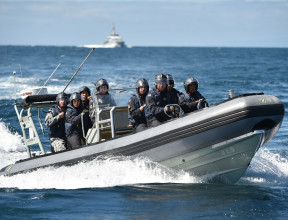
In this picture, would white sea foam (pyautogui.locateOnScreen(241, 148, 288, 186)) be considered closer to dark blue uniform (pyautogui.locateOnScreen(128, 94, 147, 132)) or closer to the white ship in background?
dark blue uniform (pyautogui.locateOnScreen(128, 94, 147, 132))

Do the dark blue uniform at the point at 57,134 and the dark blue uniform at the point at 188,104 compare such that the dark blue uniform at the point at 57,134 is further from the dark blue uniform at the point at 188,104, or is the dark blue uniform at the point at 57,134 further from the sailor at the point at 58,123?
the dark blue uniform at the point at 188,104

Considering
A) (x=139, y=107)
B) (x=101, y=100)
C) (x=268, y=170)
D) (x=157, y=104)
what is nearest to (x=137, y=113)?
(x=139, y=107)

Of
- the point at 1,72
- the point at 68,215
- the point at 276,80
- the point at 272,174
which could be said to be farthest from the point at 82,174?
the point at 1,72

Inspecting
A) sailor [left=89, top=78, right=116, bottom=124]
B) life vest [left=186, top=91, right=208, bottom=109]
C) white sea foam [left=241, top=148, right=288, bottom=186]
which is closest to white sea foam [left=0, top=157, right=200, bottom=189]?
sailor [left=89, top=78, right=116, bottom=124]

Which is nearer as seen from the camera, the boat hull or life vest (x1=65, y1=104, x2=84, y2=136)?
the boat hull

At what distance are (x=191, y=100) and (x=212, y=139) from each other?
969 millimetres

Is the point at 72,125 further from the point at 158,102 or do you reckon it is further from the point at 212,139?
the point at 212,139

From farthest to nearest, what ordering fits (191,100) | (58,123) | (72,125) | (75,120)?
(58,123), (72,125), (75,120), (191,100)

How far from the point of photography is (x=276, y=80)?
28.8 m

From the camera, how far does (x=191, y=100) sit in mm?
8984

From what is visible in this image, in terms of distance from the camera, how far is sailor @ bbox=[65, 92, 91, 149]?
30.8 feet

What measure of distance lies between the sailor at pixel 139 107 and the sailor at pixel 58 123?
1287 mm

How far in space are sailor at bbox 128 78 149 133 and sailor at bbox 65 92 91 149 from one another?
93 cm

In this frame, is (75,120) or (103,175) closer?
(103,175)
